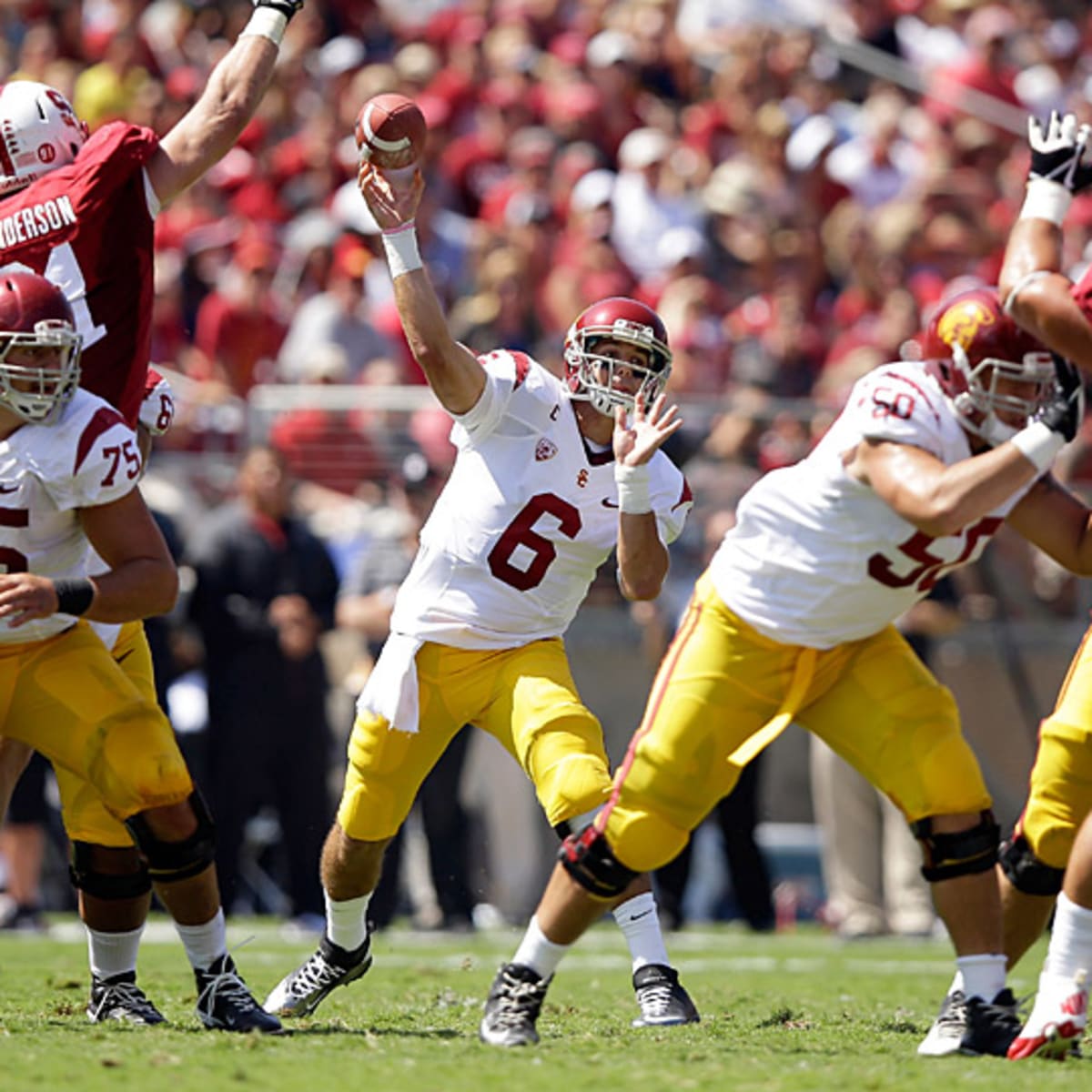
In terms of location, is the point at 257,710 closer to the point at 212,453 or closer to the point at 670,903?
the point at 212,453

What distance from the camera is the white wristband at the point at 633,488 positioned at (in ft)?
18.0

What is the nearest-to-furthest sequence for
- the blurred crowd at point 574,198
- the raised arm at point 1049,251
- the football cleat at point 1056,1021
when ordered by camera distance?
the football cleat at point 1056,1021
the raised arm at point 1049,251
the blurred crowd at point 574,198

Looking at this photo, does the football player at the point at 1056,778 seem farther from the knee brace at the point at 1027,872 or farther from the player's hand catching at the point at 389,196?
the player's hand catching at the point at 389,196

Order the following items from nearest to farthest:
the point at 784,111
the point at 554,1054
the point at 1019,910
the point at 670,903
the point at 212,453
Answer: the point at 554,1054, the point at 1019,910, the point at 670,903, the point at 212,453, the point at 784,111

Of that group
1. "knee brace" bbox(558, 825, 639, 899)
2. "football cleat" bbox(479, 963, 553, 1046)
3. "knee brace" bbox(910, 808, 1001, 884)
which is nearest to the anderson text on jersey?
"knee brace" bbox(558, 825, 639, 899)

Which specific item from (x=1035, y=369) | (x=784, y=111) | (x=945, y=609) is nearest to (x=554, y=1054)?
(x=1035, y=369)

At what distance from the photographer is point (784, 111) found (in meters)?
13.8

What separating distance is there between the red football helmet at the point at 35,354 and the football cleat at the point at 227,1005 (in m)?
1.48

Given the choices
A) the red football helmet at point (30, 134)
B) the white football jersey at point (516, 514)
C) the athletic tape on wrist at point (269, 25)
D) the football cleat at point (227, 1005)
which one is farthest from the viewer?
the athletic tape on wrist at point (269, 25)

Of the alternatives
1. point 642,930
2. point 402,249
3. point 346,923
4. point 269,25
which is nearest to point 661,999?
Answer: point 642,930

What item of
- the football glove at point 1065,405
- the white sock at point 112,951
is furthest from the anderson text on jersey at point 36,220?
the football glove at point 1065,405

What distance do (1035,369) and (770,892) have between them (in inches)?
214

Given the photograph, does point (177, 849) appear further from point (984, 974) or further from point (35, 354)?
point (984, 974)

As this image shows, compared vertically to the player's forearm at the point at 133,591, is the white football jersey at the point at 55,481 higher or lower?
higher
